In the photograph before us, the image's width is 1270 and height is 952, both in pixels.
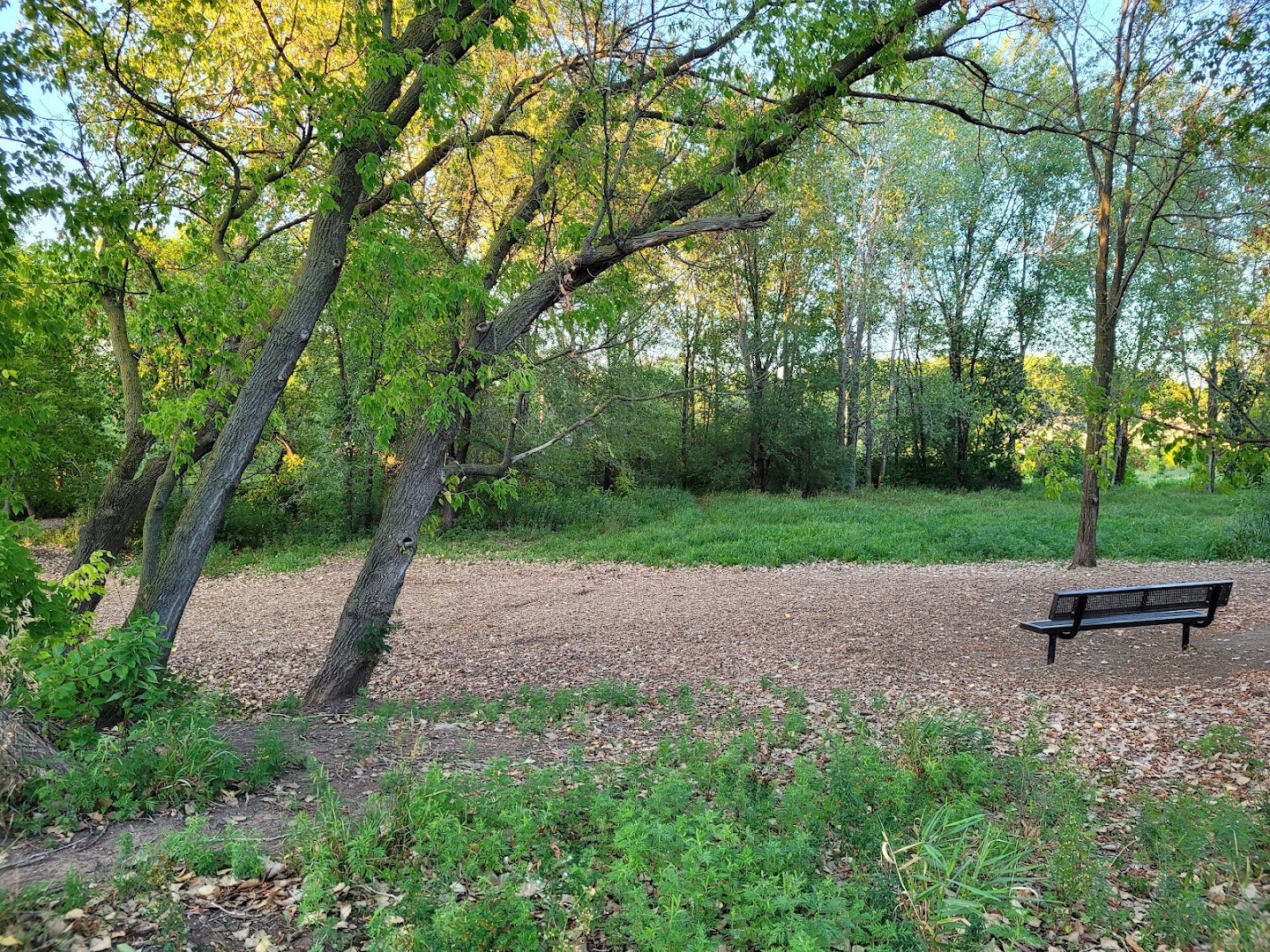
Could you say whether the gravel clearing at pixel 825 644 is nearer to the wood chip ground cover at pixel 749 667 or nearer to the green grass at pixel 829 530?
the wood chip ground cover at pixel 749 667

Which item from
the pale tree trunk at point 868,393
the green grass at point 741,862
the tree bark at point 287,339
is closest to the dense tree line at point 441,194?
the tree bark at point 287,339

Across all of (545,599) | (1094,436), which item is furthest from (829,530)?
(545,599)

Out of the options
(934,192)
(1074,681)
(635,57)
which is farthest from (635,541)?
(934,192)

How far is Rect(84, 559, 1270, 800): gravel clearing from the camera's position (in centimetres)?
536

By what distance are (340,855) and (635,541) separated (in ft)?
39.5

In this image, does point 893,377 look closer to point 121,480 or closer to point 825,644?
point 825,644

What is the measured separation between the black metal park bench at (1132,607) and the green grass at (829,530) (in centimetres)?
583

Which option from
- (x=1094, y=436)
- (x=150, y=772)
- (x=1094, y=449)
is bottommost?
(x=150, y=772)

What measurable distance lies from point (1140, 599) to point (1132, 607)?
→ 0.10 metres

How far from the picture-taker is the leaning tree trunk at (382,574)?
596 centimetres

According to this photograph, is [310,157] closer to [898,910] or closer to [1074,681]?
[898,910]

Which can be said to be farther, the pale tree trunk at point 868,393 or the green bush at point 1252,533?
the pale tree trunk at point 868,393

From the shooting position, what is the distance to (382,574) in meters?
6.00

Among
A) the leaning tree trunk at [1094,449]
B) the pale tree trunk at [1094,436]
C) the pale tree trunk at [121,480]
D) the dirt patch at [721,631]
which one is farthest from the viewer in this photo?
the pale tree trunk at [1094,436]
